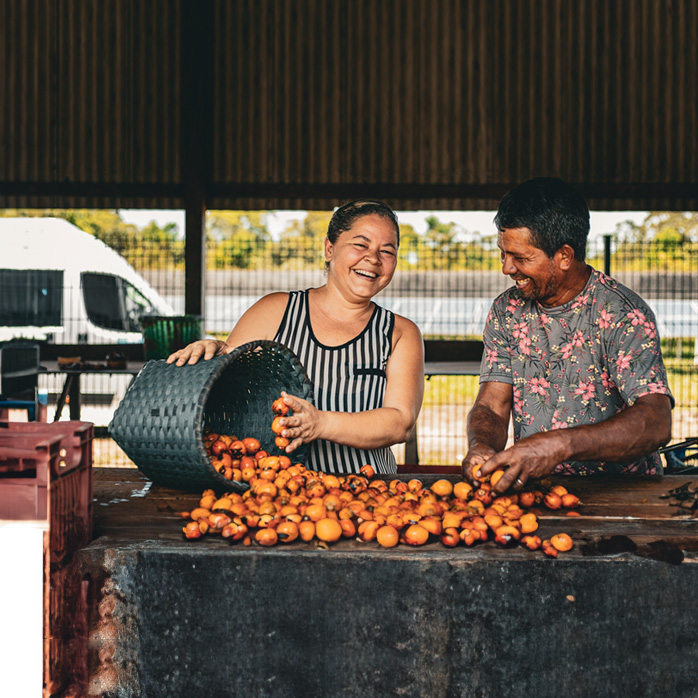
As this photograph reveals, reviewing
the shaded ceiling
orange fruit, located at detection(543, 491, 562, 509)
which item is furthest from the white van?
orange fruit, located at detection(543, 491, 562, 509)

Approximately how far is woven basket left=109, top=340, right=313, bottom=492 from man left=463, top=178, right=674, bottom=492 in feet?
1.88

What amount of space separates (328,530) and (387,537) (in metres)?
0.11

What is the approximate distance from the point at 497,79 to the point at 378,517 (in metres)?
6.20

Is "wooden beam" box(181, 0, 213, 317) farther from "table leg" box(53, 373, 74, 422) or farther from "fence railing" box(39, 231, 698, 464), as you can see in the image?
"table leg" box(53, 373, 74, 422)

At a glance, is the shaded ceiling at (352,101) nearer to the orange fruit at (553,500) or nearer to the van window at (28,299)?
the van window at (28,299)

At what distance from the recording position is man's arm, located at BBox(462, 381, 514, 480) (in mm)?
2271

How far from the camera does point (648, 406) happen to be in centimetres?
200

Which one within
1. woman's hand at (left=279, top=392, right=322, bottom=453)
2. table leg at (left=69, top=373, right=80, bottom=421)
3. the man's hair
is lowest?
table leg at (left=69, top=373, right=80, bottom=421)

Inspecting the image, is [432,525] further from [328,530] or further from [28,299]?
[28,299]

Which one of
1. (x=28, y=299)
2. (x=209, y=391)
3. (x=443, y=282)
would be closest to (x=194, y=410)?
(x=209, y=391)

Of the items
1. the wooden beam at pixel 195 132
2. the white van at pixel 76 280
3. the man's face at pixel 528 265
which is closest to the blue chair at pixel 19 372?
the wooden beam at pixel 195 132

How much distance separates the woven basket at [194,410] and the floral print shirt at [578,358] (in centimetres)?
76

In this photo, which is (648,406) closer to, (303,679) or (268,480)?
(268,480)

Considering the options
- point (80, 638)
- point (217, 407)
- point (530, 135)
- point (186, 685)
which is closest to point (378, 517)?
point (186, 685)
